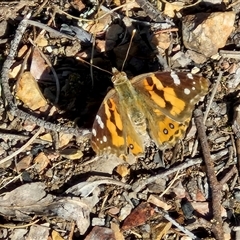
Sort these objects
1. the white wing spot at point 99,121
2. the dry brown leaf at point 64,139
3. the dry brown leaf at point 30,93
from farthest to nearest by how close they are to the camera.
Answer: the dry brown leaf at point 30,93 → the dry brown leaf at point 64,139 → the white wing spot at point 99,121

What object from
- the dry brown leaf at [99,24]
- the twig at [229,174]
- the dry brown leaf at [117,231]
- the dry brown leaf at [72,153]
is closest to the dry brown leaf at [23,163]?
the dry brown leaf at [72,153]

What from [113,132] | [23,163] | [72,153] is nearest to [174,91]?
[113,132]

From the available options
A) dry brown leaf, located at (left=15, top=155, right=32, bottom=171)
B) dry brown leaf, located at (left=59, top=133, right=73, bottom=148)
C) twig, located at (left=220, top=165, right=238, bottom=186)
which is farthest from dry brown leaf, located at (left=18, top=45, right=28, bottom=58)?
twig, located at (left=220, top=165, right=238, bottom=186)

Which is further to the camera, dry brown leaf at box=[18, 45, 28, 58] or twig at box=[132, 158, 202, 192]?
dry brown leaf at box=[18, 45, 28, 58]

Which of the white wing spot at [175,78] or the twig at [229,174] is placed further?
the twig at [229,174]

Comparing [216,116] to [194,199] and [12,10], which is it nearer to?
[194,199]

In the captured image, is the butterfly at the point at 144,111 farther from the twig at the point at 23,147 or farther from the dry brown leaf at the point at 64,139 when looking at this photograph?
the twig at the point at 23,147

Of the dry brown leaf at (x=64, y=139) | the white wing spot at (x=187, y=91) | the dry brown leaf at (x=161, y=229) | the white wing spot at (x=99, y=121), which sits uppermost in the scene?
the white wing spot at (x=187, y=91)

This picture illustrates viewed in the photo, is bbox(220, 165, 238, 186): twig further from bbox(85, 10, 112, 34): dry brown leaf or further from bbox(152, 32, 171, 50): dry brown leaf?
bbox(85, 10, 112, 34): dry brown leaf
